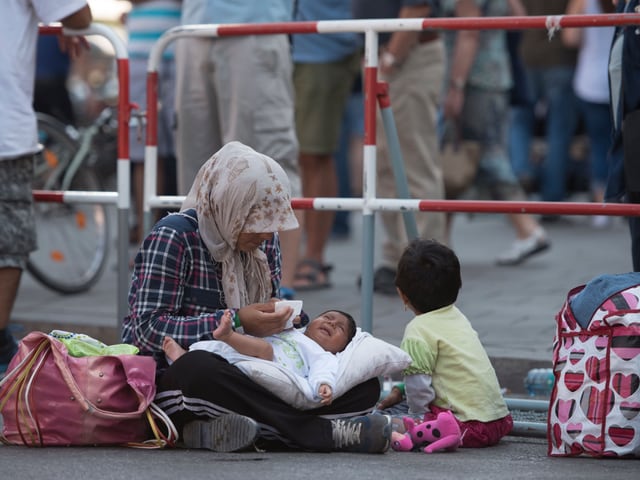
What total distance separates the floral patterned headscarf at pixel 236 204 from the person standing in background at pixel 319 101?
299cm

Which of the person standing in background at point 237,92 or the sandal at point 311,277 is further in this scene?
the sandal at point 311,277

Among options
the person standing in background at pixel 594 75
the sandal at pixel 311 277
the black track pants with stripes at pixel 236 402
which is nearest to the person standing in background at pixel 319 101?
the sandal at pixel 311 277

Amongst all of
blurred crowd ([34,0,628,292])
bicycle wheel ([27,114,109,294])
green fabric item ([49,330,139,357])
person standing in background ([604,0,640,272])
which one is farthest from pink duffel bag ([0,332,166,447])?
bicycle wheel ([27,114,109,294])

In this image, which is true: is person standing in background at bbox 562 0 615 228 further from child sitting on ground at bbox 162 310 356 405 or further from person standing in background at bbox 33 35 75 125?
child sitting on ground at bbox 162 310 356 405

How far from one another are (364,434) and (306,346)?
1.15 feet

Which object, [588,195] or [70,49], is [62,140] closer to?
[70,49]

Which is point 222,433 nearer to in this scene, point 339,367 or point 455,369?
point 339,367

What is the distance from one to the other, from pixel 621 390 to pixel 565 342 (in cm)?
25

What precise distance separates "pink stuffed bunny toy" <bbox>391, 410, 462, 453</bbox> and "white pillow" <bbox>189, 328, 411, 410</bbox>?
0.20 metres

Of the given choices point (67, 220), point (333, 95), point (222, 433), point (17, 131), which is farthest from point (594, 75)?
point (222, 433)

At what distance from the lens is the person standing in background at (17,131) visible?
5340mm

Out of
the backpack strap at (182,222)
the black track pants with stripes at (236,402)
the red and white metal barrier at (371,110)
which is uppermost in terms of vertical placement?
the red and white metal barrier at (371,110)

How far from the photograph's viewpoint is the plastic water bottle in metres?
5.16

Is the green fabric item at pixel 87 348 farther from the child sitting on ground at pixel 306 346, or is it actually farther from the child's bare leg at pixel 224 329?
the child's bare leg at pixel 224 329
